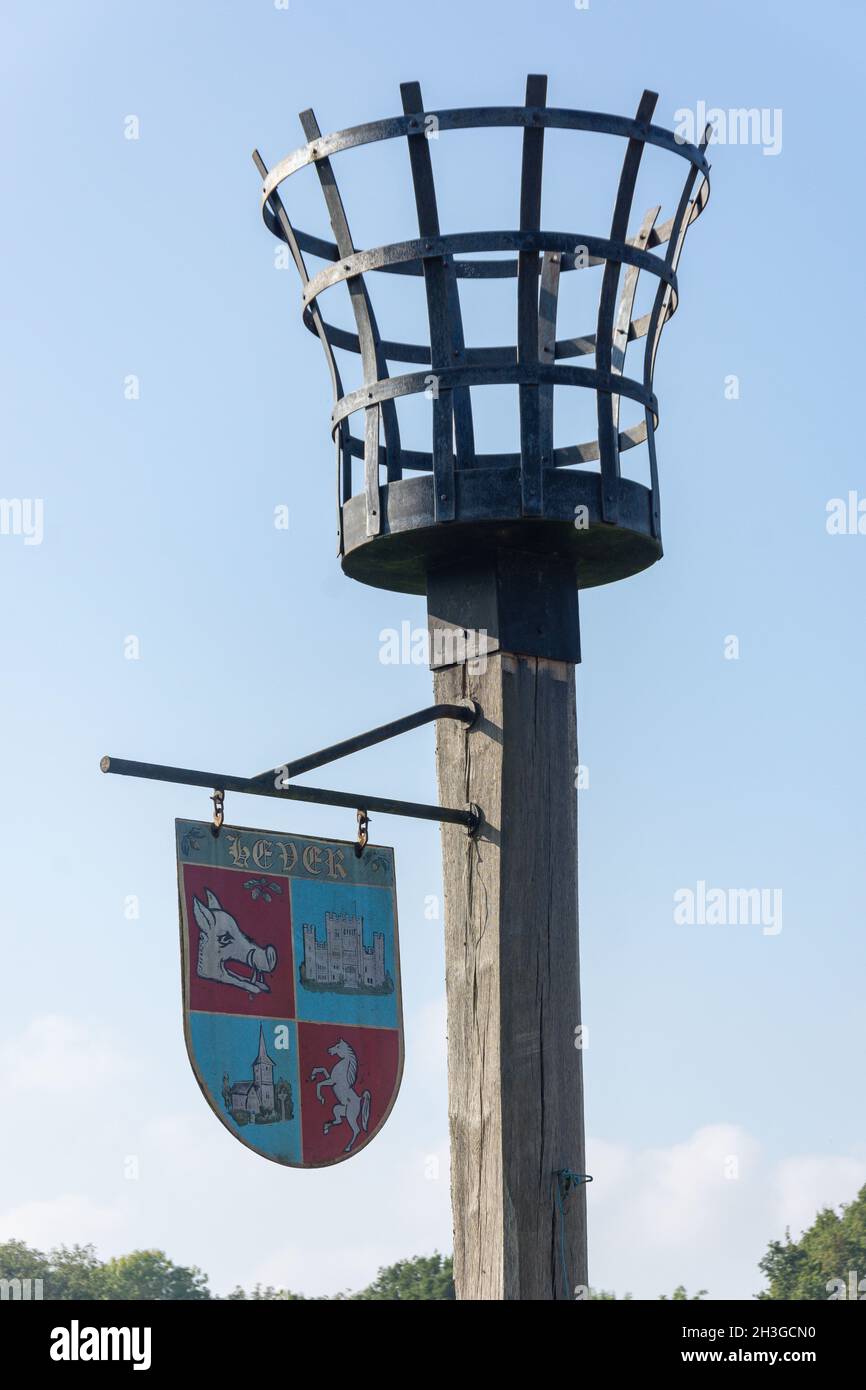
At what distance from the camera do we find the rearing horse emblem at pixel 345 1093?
21.6ft

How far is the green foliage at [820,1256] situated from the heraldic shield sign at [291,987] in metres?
47.8

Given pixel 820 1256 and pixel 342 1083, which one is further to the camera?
pixel 820 1256

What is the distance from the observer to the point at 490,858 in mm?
7027

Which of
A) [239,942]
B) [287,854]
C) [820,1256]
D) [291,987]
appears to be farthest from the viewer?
[820,1256]

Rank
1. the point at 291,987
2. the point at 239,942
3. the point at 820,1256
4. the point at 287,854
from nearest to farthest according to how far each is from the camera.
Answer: the point at 239,942, the point at 291,987, the point at 287,854, the point at 820,1256

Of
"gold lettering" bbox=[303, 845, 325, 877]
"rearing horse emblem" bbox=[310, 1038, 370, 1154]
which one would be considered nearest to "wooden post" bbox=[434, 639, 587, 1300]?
"rearing horse emblem" bbox=[310, 1038, 370, 1154]

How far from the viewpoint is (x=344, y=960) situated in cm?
679

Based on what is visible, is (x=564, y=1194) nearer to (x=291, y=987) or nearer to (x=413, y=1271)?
(x=291, y=987)

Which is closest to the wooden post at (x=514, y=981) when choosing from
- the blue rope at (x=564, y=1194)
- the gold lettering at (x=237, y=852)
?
the blue rope at (x=564, y=1194)

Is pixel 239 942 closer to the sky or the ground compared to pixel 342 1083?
closer to the sky

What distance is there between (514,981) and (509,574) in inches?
57.2

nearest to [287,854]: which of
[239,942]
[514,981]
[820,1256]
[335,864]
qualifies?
[335,864]

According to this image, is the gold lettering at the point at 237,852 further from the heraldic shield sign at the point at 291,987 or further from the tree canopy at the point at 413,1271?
the tree canopy at the point at 413,1271
